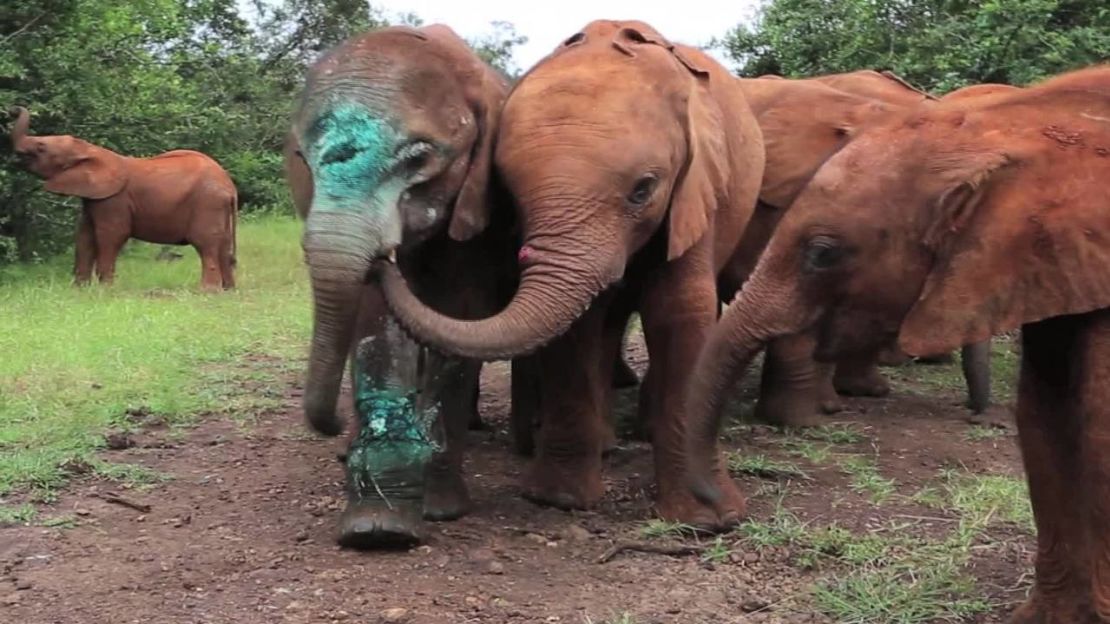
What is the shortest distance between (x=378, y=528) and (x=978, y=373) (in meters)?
4.20

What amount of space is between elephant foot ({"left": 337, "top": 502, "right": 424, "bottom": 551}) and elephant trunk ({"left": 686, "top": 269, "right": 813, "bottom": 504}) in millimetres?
1151

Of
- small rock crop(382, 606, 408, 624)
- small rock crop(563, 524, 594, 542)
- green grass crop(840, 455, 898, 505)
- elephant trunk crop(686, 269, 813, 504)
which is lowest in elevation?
small rock crop(382, 606, 408, 624)

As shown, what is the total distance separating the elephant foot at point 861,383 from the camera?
28.3 feet

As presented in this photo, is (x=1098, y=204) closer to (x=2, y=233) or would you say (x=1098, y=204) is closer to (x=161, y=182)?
(x=161, y=182)

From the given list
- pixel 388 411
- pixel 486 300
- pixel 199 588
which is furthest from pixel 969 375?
pixel 199 588

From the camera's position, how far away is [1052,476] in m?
4.00

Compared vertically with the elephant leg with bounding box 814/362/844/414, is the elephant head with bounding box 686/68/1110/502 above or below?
above

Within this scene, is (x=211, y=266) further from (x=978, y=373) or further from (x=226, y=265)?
(x=978, y=373)

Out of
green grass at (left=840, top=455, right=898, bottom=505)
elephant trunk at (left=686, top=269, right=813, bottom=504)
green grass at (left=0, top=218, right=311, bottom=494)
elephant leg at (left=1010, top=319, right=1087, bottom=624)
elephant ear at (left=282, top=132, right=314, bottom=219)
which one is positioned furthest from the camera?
green grass at (left=0, top=218, right=311, bottom=494)

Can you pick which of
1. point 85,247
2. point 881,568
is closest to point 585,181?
point 881,568

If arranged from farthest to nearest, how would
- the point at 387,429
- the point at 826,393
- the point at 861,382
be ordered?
the point at 861,382, the point at 826,393, the point at 387,429

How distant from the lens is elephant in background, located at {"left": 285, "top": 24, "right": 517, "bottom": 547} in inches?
180

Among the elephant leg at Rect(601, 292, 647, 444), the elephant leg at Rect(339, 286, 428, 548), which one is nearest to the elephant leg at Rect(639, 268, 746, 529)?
the elephant leg at Rect(601, 292, 647, 444)

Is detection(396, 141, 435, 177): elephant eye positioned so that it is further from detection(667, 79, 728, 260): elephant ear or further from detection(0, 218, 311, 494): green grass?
detection(0, 218, 311, 494): green grass
